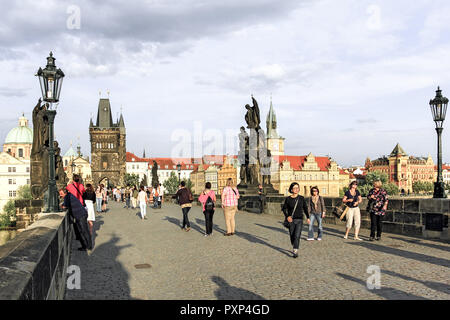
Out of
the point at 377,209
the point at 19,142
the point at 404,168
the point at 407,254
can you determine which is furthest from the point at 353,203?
the point at 404,168

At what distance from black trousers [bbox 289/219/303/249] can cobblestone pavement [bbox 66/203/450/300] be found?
0.95 ft

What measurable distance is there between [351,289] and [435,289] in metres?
1.12

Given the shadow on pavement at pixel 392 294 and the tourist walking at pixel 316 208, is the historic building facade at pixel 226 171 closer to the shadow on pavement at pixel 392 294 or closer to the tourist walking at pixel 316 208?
the tourist walking at pixel 316 208

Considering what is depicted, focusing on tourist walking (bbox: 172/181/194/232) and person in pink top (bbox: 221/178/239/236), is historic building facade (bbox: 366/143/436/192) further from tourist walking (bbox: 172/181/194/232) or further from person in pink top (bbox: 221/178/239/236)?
person in pink top (bbox: 221/178/239/236)

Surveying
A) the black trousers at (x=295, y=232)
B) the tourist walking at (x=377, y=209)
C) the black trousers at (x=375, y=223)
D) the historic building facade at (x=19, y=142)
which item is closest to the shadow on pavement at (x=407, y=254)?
the black trousers at (x=375, y=223)

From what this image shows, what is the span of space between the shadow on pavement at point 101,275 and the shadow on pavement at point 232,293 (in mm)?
1214

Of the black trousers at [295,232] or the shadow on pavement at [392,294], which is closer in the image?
the shadow on pavement at [392,294]

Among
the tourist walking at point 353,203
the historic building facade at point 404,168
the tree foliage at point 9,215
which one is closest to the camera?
the tourist walking at point 353,203

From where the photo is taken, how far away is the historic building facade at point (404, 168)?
141625 mm

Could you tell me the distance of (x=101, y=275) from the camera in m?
7.27

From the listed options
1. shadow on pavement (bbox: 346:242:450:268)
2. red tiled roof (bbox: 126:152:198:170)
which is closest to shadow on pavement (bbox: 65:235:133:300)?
shadow on pavement (bbox: 346:242:450:268)

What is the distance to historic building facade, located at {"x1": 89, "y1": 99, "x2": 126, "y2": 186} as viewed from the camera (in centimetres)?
11525
